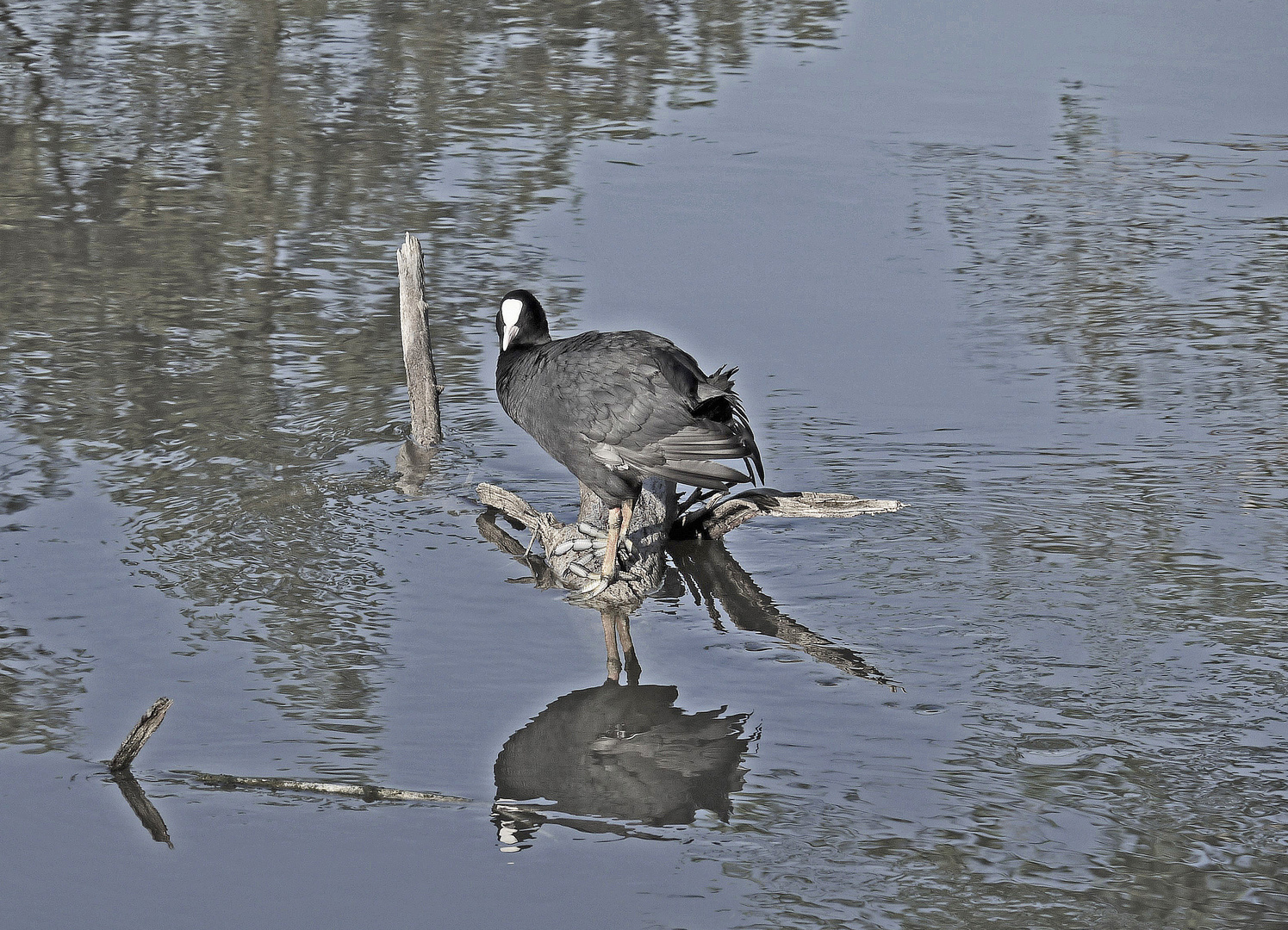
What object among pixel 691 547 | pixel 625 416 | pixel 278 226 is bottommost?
pixel 691 547

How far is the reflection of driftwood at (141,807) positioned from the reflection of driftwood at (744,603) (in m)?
2.40

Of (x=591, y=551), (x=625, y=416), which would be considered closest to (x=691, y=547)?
(x=591, y=551)

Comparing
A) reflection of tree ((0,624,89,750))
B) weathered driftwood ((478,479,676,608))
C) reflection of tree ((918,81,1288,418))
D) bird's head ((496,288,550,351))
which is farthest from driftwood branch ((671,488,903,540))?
reflection of tree ((0,624,89,750))

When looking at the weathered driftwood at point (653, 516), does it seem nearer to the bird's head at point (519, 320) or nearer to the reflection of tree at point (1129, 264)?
the bird's head at point (519, 320)

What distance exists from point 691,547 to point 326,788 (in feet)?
8.43

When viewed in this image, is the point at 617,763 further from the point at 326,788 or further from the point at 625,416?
the point at 625,416

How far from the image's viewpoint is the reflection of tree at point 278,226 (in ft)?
22.5

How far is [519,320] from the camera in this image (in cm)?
666

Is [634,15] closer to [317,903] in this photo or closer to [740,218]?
[740,218]

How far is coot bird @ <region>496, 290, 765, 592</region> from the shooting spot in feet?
19.4

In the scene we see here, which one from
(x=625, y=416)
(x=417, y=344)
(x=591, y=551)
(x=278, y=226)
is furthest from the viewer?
(x=278, y=226)

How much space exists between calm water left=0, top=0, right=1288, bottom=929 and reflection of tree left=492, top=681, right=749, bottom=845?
0.02 meters

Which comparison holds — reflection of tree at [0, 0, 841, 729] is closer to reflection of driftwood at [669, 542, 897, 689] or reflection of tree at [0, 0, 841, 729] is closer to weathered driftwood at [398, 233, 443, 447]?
weathered driftwood at [398, 233, 443, 447]

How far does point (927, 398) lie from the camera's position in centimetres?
838
